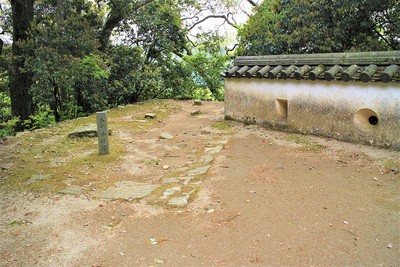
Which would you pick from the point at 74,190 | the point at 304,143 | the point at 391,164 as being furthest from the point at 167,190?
the point at 391,164

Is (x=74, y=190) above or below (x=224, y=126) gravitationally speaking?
below

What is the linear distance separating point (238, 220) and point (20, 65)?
398 inches

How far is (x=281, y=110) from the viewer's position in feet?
26.7

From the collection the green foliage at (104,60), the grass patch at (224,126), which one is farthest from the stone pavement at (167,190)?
the green foliage at (104,60)

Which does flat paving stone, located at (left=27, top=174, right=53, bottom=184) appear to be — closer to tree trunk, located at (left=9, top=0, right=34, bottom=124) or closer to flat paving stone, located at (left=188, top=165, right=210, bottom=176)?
flat paving stone, located at (left=188, top=165, right=210, bottom=176)

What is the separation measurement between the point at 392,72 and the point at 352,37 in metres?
2.98

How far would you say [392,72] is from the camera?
5.91 metres

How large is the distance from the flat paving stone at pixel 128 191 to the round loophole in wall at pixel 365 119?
4400mm

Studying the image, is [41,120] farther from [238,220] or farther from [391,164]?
[391,164]

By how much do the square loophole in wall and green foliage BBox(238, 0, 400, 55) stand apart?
6.63 feet

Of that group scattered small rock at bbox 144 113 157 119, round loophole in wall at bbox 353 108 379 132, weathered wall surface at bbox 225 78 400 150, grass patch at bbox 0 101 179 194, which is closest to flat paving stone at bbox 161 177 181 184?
grass patch at bbox 0 101 179 194

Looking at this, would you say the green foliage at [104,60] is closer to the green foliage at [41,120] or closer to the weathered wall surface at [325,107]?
the green foliage at [41,120]

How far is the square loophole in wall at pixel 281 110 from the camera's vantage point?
8031 millimetres

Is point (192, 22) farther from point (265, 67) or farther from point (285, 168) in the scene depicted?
point (285, 168)
